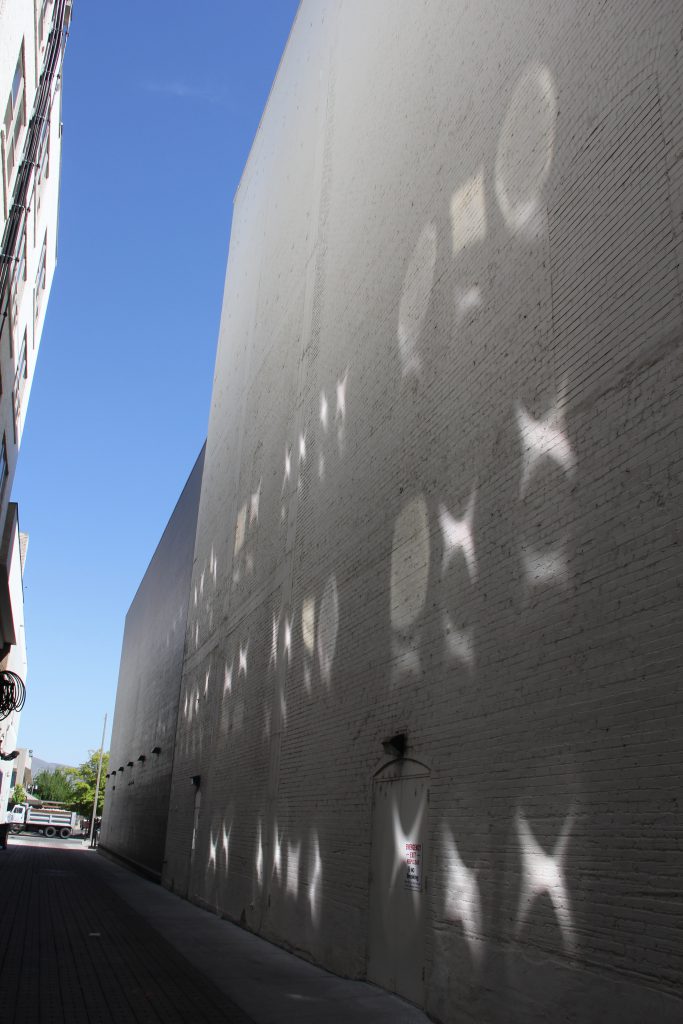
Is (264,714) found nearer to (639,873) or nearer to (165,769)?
(639,873)

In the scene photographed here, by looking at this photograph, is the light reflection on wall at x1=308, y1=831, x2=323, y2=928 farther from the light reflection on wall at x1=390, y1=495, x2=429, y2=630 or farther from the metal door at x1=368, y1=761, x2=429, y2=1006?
the light reflection on wall at x1=390, y1=495, x2=429, y2=630

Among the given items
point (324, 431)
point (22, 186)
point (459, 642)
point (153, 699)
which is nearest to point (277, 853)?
point (459, 642)

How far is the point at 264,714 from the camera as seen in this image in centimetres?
1370

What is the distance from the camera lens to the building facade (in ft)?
48.9

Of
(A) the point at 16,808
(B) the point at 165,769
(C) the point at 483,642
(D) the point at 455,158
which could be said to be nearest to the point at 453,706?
(C) the point at 483,642

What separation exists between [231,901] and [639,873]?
10.5 meters

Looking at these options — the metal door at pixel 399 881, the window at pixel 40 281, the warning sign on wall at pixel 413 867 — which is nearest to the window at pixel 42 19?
the window at pixel 40 281

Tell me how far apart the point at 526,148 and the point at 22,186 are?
12176 mm

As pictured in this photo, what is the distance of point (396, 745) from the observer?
28.0 feet

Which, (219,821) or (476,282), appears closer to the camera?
(476,282)

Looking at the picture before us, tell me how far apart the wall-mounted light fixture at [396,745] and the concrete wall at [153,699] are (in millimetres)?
15023

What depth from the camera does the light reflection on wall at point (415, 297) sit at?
9.82 meters

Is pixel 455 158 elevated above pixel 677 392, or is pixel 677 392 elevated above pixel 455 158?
pixel 455 158

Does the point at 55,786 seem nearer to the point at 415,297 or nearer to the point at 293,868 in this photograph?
the point at 293,868
